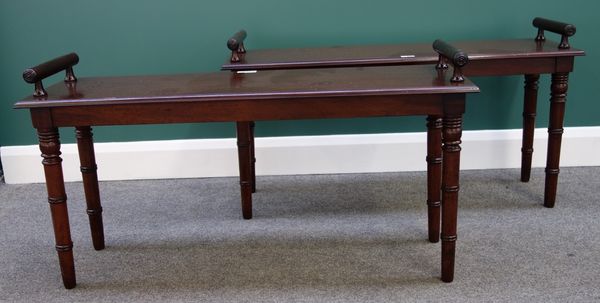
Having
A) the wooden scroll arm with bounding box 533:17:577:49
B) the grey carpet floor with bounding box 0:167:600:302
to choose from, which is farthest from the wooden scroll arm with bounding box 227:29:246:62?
the wooden scroll arm with bounding box 533:17:577:49

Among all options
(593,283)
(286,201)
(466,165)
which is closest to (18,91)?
(286,201)

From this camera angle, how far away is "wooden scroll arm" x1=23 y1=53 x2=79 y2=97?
2.12m

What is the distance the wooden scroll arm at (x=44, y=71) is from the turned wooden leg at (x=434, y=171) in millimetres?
1347

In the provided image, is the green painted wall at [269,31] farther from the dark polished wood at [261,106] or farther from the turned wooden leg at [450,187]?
the turned wooden leg at [450,187]

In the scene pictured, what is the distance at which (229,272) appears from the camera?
2.46 metres

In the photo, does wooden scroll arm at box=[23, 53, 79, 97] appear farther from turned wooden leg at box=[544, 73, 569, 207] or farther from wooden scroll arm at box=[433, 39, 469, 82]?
turned wooden leg at box=[544, 73, 569, 207]

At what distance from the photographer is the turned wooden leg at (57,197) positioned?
7.16 ft

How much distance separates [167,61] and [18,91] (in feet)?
2.62

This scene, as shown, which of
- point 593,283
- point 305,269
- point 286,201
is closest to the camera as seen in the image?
point 593,283

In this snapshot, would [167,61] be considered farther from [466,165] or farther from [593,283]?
[593,283]

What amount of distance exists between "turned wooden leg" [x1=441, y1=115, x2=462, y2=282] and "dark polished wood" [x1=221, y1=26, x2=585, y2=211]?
0.56m

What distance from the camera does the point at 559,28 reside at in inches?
108

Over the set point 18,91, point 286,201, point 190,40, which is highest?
point 190,40

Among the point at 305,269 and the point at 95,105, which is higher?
the point at 95,105
